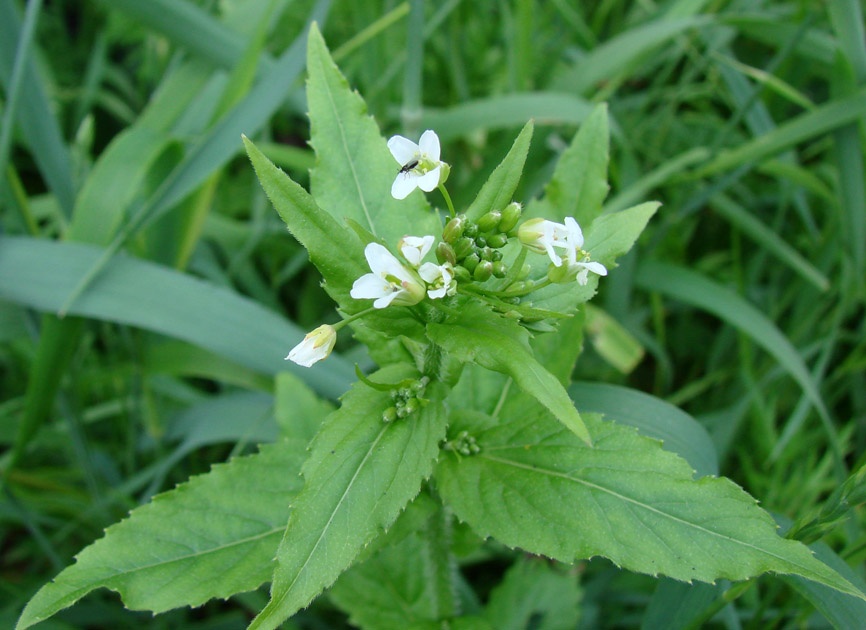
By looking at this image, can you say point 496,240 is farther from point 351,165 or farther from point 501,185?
point 351,165

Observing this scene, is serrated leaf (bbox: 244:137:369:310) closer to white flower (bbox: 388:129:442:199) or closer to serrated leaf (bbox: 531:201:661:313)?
white flower (bbox: 388:129:442:199)

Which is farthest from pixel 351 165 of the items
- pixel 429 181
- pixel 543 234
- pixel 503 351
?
pixel 503 351

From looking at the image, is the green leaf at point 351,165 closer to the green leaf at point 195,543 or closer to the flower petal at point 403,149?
the flower petal at point 403,149

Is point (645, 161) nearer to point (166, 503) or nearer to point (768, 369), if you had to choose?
point (768, 369)

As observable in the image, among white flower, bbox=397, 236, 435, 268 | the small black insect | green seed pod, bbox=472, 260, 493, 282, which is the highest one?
the small black insect

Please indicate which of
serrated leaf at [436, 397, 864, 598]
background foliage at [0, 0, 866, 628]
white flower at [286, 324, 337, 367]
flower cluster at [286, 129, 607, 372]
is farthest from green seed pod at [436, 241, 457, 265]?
background foliage at [0, 0, 866, 628]

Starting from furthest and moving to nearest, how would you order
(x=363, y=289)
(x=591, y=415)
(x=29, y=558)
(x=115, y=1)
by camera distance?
(x=29, y=558) < (x=115, y=1) < (x=591, y=415) < (x=363, y=289)

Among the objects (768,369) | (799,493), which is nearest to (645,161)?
(768,369)

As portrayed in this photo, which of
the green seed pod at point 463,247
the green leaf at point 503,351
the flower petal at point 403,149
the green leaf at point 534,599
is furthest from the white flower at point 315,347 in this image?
the green leaf at point 534,599
